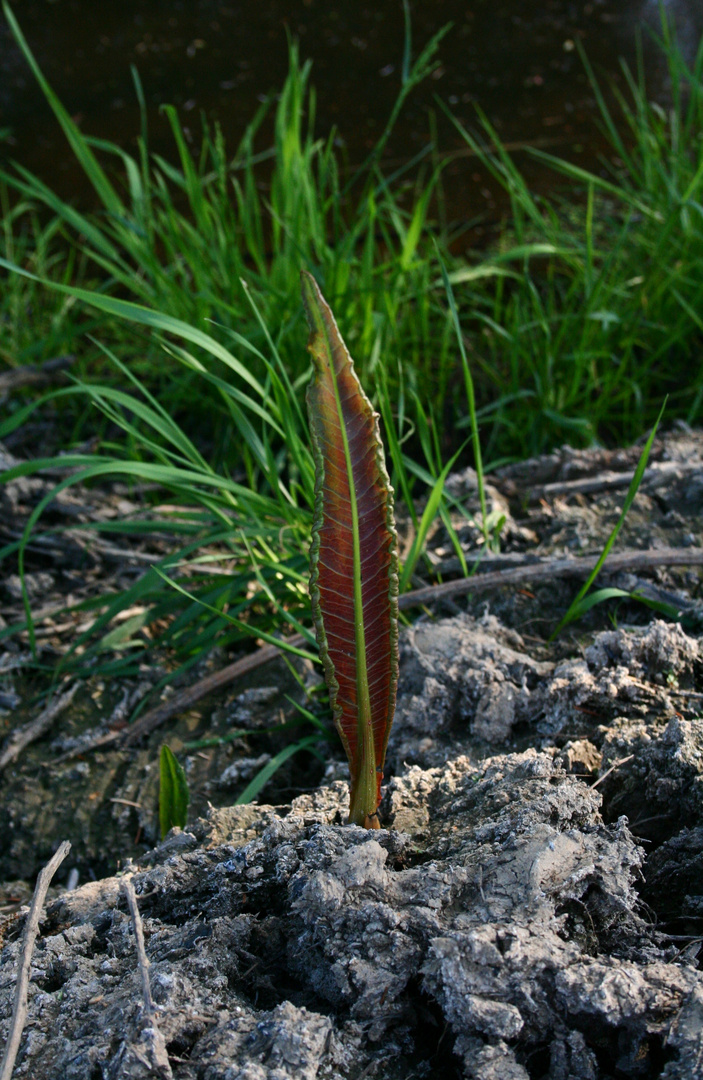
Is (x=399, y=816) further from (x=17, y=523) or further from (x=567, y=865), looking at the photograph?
(x=17, y=523)

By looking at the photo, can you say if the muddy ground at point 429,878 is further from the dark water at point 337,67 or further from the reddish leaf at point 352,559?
the dark water at point 337,67

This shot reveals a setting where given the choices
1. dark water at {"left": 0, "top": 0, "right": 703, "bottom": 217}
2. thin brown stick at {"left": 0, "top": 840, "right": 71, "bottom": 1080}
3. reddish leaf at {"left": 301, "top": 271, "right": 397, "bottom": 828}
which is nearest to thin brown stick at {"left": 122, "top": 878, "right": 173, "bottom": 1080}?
thin brown stick at {"left": 0, "top": 840, "right": 71, "bottom": 1080}

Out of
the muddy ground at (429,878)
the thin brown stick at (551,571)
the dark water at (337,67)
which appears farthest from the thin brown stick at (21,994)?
the dark water at (337,67)

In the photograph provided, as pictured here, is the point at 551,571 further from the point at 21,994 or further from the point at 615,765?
the point at 21,994

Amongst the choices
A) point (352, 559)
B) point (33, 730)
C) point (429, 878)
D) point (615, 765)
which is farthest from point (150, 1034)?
point (33, 730)

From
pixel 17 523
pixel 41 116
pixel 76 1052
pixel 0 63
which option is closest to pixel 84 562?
pixel 17 523

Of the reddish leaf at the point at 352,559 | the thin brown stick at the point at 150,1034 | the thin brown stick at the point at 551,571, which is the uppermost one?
the reddish leaf at the point at 352,559
